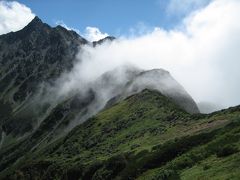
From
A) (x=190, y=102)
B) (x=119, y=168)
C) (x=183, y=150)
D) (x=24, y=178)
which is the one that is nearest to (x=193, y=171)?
(x=183, y=150)

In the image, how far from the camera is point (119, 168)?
6888 centimetres

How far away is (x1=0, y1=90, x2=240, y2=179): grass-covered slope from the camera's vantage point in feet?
138

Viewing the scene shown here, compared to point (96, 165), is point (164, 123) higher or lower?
higher

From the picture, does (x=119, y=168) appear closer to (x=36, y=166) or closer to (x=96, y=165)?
(x=96, y=165)

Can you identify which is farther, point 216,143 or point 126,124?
point 126,124

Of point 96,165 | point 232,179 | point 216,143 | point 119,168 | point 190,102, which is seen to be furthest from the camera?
point 190,102

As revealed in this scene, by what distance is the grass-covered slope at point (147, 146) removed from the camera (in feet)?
138

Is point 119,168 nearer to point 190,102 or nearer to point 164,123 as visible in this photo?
point 164,123

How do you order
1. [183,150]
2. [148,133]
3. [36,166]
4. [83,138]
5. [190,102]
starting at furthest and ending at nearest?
[190,102]
[83,138]
[36,166]
[148,133]
[183,150]

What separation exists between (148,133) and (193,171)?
58.6 metres

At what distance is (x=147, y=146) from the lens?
77.6 m

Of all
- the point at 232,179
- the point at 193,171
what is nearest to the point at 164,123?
the point at 193,171

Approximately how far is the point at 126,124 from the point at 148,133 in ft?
82.5

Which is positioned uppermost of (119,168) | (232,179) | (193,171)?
(119,168)
